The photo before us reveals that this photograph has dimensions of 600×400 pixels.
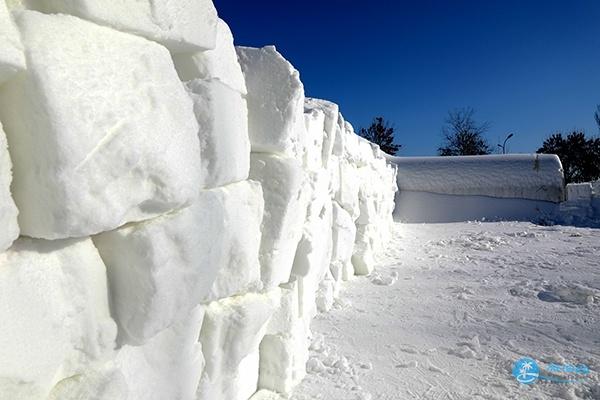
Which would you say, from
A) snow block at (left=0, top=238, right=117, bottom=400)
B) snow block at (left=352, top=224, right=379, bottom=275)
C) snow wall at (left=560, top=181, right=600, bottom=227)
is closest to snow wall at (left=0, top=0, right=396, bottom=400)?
snow block at (left=0, top=238, right=117, bottom=400)

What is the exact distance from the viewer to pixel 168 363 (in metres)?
1.29

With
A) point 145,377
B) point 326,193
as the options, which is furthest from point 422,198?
point 145,377

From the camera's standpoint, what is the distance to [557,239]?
684 cm

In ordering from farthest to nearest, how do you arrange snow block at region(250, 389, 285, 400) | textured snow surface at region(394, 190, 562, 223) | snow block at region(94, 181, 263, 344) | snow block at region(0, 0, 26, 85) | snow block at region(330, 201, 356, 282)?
1. textured snow surface at region(394, 190, 562, 223)
2. snow block at region(330, 201, 356, 282)
3. snow block at region(250, 389, 285, 400)
4. snow block at region(94, 181, 263, 344)
5. snow block at region(0, 0, 26, 85)

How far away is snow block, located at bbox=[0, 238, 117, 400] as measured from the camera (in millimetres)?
819

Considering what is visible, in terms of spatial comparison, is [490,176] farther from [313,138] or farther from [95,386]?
[95,386]

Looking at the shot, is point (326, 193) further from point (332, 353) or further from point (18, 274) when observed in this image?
point (18, 274)

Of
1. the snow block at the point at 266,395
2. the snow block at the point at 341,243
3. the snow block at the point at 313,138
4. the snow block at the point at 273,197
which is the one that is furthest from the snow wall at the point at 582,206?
the snow block at the point at 273,197

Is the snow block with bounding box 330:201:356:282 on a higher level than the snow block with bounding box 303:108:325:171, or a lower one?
lower

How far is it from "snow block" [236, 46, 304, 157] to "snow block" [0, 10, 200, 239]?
69cm

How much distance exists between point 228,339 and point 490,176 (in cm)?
1220

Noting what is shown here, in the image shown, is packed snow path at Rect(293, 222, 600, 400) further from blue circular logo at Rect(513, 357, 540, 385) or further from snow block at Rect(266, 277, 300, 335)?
snow block at Rect(266, 277, 300, 335)

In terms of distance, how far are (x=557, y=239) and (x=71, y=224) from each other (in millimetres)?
7370

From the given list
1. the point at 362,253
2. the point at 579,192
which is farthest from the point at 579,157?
the point at 362,253
